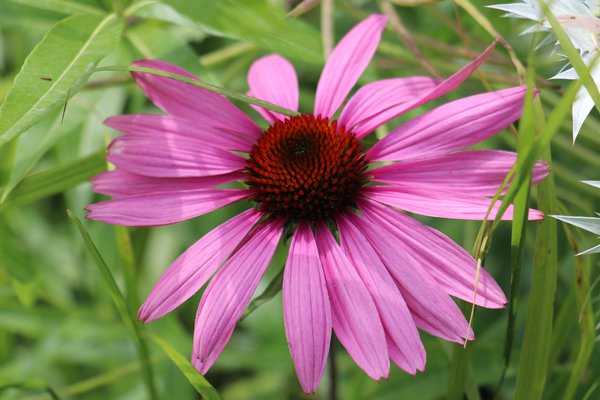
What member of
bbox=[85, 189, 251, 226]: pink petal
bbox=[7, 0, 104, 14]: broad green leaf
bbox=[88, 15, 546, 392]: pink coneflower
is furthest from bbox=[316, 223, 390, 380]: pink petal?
bbox=[7, 0, 104, 14]: broad green leaf

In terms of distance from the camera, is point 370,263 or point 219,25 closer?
point 370,263

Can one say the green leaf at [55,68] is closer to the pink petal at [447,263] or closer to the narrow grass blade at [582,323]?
the pink petal at [447,263]

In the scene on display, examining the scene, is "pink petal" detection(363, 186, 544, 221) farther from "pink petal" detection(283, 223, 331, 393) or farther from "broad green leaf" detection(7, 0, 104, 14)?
"broad green leaf" detection(7, 0, 104, 14)

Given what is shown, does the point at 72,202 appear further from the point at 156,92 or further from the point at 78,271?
the point at 156,92

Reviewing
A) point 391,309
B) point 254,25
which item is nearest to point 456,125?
point 391,309

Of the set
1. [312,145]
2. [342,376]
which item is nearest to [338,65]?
[312,145]

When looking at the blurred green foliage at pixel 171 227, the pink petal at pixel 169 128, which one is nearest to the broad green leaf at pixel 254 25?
the blurred green foliage at pixel 171 227
